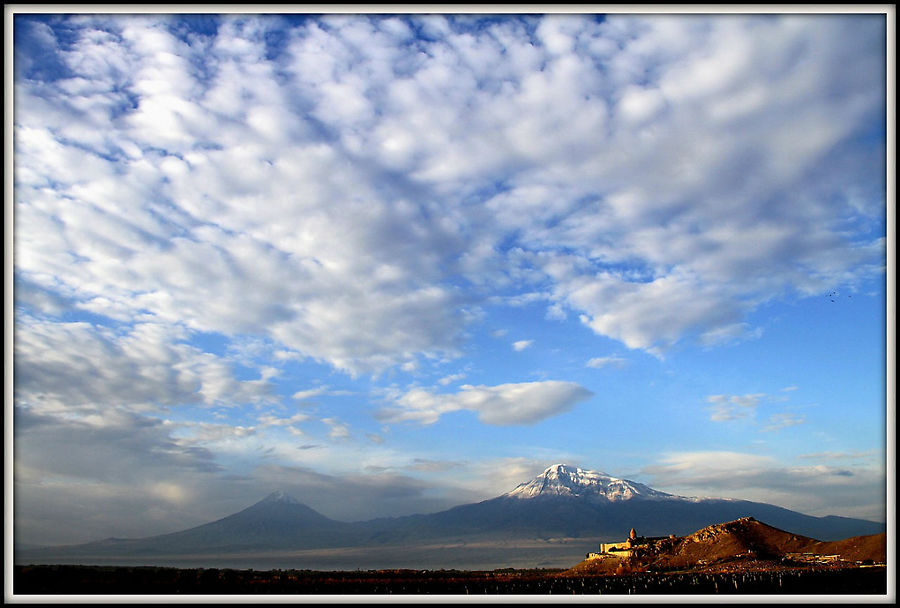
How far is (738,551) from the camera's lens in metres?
104

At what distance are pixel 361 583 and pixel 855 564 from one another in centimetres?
6653

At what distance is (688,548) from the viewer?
110 m

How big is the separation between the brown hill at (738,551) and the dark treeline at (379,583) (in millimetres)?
18096

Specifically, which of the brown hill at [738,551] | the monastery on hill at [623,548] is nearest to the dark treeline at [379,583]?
the brown hill at [738,551]

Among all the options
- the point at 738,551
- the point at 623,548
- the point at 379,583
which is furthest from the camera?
the point at 623,548

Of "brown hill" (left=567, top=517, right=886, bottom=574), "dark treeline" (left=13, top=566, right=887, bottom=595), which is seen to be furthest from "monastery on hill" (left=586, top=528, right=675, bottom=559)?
"dark treeline" (left=13, top=566, right=887, bottom=595)

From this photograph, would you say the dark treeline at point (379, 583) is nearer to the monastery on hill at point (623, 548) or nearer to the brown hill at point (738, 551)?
the brown hill at point (738, 551)

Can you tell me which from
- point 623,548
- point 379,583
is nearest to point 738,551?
point 623,548

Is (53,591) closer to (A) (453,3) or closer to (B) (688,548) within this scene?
(A) (453,3)

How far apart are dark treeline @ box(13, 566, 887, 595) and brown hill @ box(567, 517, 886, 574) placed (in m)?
18.1

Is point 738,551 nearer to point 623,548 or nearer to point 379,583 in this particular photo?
point 623,548

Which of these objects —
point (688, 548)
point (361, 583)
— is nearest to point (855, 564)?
point (688, 548)

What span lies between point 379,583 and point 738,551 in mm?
67230

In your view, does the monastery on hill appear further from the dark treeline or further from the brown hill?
the dark treeline
